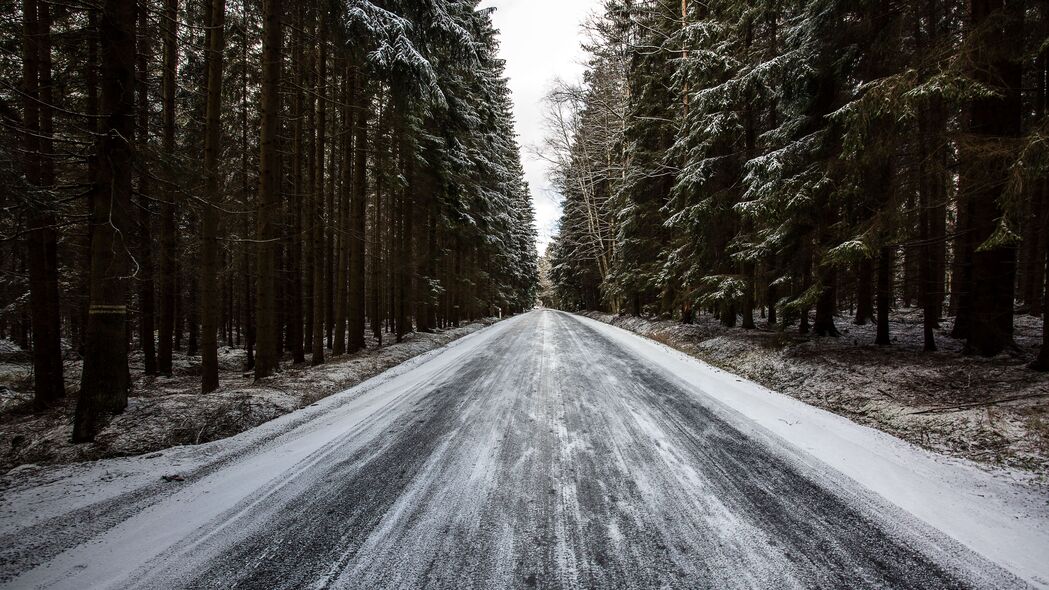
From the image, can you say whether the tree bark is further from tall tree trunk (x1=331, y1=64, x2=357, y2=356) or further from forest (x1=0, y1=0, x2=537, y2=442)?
tall tree trunk (x1=331, y1=64, x2=357, y2=356)

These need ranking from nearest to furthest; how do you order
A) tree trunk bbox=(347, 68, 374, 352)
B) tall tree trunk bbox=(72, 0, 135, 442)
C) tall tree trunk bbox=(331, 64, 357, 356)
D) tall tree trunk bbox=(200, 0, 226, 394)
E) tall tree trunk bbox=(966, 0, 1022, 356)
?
tall tree trunk bbox=(72, 0, 135, 442) < tall tree trunk bbox=(966, 0, 1022, 356) < tall tree trunk bbox=(200, 0, 226, 394) < tall tree trunk bbox=(331, 64, 357, 356) < tree trunk bbox=(347, 68, 374, 352)

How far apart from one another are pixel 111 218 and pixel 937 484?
8.53m

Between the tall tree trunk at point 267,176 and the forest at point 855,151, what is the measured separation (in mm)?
10019

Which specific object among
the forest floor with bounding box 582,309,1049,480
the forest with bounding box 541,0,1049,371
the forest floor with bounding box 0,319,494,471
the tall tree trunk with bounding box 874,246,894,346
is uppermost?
the forest with bounding box 541,0,1049,371

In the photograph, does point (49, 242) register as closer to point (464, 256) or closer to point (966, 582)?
point (966, 582)

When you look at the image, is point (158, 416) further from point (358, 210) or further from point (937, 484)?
point (358, 210)

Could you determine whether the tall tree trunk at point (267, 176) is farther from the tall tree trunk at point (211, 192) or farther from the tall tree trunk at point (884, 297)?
the tall tree trunk at point (884, 297)

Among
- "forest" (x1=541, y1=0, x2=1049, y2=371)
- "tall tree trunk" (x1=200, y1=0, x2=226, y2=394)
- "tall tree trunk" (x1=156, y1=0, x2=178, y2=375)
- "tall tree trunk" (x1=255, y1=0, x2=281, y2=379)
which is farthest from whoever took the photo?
"tall tree trunk" (x1=156, y1=0, x2=178, y2=375)

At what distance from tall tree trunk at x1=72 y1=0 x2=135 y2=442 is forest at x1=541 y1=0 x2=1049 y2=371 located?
9485 mm

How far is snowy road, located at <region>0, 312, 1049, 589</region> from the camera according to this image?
1.94 meters

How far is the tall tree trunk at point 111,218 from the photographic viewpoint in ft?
13.8

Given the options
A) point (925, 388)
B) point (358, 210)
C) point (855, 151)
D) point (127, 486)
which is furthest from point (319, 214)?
point (925, 388)

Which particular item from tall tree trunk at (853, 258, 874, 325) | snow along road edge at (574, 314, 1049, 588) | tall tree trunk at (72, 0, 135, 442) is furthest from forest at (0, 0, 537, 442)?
tall tree trunk at (853, 258, 874, 325)

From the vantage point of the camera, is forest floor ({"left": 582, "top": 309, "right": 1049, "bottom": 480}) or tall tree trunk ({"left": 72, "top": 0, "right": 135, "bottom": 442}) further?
tall tree trunk ({"left": 72, "top": 0, "right": 135, "bottom": 442})
